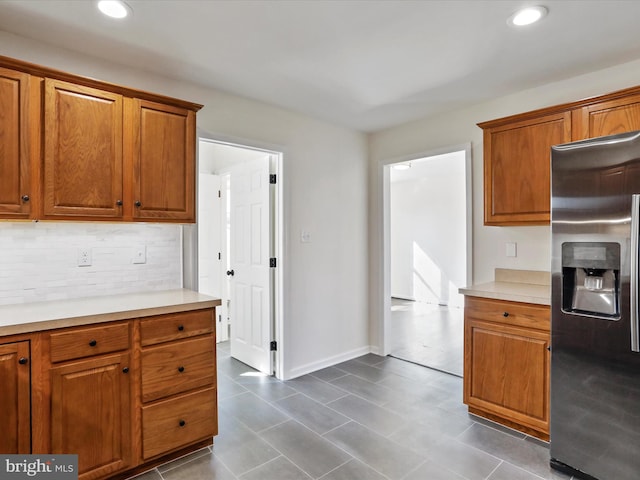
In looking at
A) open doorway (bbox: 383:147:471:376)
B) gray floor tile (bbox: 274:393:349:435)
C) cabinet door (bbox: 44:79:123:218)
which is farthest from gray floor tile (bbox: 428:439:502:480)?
open doorway (bbox: 383:147:471:376)

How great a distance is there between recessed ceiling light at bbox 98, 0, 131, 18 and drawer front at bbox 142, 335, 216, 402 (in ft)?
5.75

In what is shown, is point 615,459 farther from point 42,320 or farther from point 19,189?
point 19,189

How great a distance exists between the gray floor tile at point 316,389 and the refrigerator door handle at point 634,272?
1.98 m

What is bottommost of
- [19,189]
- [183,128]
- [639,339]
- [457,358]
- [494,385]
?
[457,358]

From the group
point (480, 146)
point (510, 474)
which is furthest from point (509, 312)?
point (480, 146)

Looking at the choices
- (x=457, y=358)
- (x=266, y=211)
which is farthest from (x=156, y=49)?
(x=457, y=358)

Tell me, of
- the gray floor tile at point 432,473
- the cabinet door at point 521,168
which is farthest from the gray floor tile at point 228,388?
the cabinet door at point 521,168

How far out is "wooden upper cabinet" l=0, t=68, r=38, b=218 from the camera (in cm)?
181

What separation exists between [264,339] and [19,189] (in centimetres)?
223

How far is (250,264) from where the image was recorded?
3.63m

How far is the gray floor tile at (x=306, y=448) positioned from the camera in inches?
81.8

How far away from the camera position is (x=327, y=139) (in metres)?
3.69

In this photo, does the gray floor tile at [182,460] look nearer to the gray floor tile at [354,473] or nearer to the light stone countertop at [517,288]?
the gray floor tile at [354,473]

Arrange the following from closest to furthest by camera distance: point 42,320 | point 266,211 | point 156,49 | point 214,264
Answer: point 42,320 → point 156,49 → point 266,211 → point 214,264
